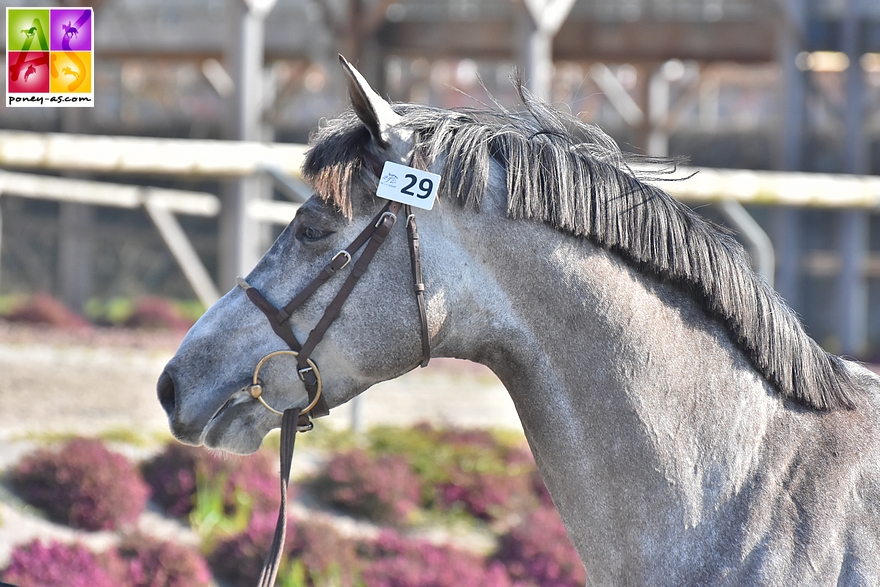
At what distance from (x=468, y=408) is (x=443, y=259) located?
5758 mm

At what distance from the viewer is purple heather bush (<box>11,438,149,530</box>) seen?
14.0ft

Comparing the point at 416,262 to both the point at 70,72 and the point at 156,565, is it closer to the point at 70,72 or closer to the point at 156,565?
the point at 70,72

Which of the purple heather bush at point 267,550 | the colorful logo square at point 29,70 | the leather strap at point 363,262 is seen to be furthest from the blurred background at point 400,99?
the leather strap at point 363,262

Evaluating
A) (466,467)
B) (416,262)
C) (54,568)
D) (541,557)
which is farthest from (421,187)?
(466,467)

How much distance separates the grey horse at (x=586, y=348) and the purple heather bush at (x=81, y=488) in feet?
8.78

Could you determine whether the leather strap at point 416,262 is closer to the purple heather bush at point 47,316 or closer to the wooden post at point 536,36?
the wooden post at point 536,36

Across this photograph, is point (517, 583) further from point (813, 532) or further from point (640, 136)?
point (640, 136)

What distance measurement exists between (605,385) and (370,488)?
10.3 ft

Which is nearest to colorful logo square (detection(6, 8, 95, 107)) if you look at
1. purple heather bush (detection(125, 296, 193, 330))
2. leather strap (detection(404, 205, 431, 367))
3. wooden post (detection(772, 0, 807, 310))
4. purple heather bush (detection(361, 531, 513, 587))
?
leather strap (detection(404, 205, 431, 367))

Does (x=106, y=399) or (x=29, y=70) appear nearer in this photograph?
(x=29, y=70)

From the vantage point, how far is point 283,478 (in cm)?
Result: 198

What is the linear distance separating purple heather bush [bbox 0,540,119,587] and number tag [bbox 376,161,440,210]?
100 inches

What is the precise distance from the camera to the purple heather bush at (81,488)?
426 centimetres

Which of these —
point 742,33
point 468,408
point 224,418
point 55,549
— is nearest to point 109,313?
point 468,408
